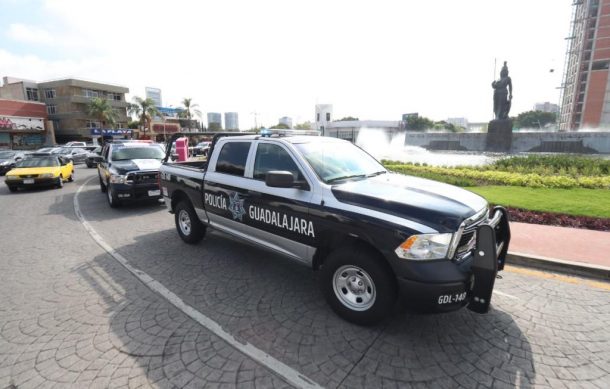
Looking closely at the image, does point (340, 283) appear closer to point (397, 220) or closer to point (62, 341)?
point (397, 220)

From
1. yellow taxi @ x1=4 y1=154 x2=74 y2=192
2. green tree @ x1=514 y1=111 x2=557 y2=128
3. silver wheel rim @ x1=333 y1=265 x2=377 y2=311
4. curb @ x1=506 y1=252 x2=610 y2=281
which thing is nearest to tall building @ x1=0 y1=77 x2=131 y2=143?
yellow taxi @ x1=4 y1=154 x2=74 y2=192

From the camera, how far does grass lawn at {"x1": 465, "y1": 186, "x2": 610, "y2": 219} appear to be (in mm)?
7172

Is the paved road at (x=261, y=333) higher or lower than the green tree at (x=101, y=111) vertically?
lower

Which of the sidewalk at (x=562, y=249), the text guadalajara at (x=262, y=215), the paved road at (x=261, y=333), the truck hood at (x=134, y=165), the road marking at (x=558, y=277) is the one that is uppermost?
the truck hood at (x=134, y=165)

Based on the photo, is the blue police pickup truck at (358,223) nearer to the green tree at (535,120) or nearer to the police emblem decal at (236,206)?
the police emblem decal at (236,206)

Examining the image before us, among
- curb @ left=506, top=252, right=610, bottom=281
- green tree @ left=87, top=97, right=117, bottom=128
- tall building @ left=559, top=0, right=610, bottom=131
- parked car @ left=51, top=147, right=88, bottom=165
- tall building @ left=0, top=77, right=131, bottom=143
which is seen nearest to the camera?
curb @ left=506, top=252, right=610, bottom=281

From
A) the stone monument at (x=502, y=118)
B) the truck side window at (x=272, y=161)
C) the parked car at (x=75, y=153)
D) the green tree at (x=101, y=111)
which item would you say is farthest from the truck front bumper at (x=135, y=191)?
the green tree at (x=101, y=111)

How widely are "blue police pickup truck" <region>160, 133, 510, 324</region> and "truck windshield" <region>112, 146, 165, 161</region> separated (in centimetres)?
693

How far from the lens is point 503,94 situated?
27.0 metres

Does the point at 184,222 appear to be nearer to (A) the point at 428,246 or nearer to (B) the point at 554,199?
(A) the point at 428,246

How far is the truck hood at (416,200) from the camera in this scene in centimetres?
292

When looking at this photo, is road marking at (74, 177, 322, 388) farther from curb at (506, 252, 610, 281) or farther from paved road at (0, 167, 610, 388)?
curb at (506, 252, 610, 281)

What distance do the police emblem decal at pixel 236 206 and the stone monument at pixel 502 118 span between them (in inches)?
1140

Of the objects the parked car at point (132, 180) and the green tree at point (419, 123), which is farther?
the green tree at point (419, 123)
